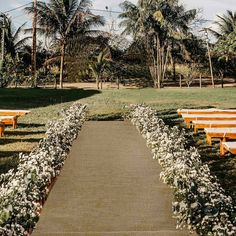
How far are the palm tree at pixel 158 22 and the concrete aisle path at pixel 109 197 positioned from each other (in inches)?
1180

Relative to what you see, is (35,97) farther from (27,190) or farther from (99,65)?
(27,190)

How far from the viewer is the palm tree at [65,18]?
36.1 metres

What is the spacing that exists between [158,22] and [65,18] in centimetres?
837

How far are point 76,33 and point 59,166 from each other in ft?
98.3

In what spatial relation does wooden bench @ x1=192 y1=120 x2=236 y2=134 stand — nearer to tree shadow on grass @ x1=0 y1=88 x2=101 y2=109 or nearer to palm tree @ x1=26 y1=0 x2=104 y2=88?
tree shadow on grass @ x1=0 y1=88 x2=101 y2=109

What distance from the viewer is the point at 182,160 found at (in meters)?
7.15

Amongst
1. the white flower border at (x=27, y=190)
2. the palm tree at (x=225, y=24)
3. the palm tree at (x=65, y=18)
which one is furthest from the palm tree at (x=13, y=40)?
the white flower border at (x=27, y=190)

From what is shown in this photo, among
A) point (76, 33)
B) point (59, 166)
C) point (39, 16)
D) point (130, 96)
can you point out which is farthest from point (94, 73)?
point (59, 166)

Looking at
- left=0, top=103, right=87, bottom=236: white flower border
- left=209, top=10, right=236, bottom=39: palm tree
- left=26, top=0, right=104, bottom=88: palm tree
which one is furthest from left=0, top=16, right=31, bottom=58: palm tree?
left=0, top=103, right=87, bottom=236: white flower border

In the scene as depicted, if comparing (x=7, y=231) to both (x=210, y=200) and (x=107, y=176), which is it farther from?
(x=107, y=176)

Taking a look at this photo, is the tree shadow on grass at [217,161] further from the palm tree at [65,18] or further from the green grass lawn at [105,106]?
the palm tree at [65,18]

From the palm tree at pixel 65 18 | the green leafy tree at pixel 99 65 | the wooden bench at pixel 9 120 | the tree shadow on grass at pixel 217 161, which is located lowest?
the tree shadow on grass at pixel 217 161

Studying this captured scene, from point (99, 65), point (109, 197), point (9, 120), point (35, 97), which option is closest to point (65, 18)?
point (99, 65)

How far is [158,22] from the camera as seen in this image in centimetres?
3953
